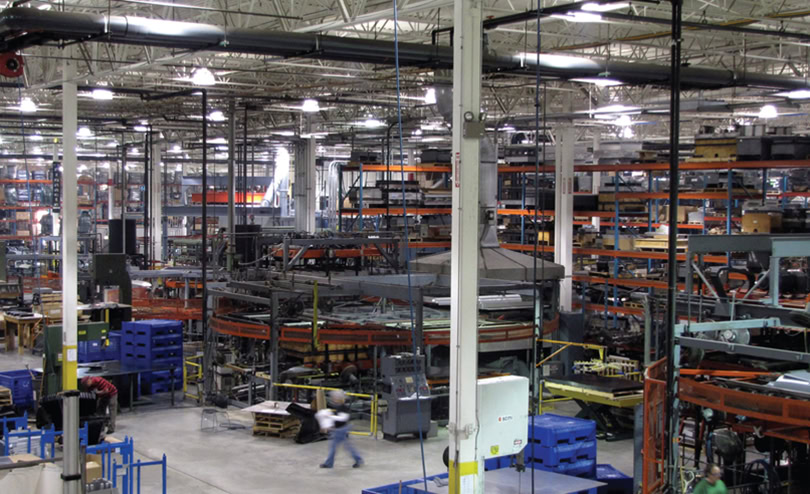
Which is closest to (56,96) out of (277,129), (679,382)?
(277,129)

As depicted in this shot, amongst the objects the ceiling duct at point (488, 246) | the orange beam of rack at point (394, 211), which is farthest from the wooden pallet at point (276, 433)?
the orange beam of rack at point (394, 211)

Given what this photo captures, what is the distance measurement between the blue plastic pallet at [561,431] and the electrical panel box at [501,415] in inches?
92.5

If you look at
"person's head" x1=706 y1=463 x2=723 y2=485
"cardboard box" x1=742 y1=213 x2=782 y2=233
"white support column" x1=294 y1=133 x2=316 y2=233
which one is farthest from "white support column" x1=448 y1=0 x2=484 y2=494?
"white support column" x1=294 y1=133 x2=316 y2=233

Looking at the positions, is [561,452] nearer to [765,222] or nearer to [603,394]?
[603,394]

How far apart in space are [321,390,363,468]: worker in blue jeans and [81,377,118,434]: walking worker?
4427 mm

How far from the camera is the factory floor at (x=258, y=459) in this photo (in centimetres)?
1323

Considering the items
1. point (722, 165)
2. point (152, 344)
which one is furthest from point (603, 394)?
point (152, 344)

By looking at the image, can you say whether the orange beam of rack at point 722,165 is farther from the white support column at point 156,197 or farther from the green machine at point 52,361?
the white support column at point 156,197

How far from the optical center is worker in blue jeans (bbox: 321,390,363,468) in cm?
1376

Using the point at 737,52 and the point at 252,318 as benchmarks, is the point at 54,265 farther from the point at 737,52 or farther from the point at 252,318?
the point at 737,52

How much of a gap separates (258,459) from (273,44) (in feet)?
21.4

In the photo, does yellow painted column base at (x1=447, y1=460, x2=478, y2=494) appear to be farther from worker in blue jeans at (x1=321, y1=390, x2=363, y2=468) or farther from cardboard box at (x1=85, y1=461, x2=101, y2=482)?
worker in blue jeans at (x1=321, y1=390, x2=363, y2=468)

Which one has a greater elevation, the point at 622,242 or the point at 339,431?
the point at 622,242

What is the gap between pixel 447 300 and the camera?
17.3 metres
